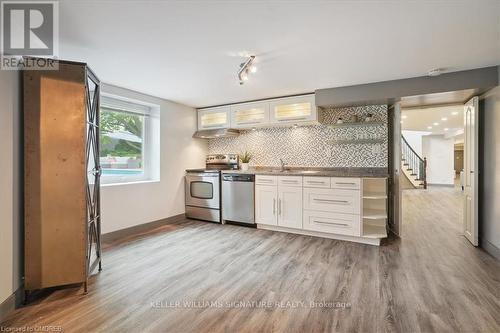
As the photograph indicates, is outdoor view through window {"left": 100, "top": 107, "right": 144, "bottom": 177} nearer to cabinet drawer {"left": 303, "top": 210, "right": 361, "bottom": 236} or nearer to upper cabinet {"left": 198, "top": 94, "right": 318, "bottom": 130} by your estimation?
upper cabinet {"left": 198, "top": 94, "right": 318, "bottom": 130}

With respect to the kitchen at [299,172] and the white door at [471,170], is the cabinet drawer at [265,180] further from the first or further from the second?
the white door at [471,170]

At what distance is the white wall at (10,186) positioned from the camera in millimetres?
1818

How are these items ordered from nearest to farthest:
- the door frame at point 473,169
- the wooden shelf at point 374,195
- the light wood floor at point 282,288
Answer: the light wood floor at point 282,288, the door frame at point 473,169, the wooden shelf at point 374,195

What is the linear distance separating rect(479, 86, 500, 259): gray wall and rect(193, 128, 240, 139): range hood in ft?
12.4

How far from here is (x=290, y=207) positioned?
12.5ft

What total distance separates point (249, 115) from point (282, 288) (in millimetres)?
3117

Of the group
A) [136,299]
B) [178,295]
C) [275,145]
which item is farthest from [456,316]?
[275,145]

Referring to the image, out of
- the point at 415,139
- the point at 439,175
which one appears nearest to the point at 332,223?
the point at 439,175

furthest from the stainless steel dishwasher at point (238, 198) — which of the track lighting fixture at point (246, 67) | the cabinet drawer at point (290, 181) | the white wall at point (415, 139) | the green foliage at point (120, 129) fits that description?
the white wall at point (415, 139)

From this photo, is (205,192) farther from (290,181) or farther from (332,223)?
(332,223)

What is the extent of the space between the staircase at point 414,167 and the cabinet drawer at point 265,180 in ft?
25.8

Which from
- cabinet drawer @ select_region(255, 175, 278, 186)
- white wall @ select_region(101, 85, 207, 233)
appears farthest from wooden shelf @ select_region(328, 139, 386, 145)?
white wall @ select_region(101, 85, 207, 233)

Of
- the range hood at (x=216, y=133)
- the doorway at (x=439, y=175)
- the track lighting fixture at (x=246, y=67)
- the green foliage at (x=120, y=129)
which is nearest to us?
the track lighting fixture at (x=246, y=67)

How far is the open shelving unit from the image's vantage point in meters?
3.32
